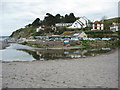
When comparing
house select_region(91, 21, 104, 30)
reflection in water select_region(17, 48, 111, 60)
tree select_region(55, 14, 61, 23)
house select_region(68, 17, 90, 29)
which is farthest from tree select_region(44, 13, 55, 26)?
reflection in water select_region(17, 48, 111, 60)

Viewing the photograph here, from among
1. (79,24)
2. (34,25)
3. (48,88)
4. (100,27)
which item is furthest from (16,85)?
(34,25)

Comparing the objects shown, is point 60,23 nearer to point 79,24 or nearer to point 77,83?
point 79,24

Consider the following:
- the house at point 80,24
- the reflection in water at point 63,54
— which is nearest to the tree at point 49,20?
the house at point 80,24

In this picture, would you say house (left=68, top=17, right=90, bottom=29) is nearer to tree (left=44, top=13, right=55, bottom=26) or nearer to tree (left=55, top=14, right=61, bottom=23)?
tree (left=55, top=14, right=61, bottom=23)

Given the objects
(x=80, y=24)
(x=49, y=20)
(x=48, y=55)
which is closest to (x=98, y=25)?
(x=80, y=24)

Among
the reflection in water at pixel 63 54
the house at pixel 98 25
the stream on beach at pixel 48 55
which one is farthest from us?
the house at pixel 98 25

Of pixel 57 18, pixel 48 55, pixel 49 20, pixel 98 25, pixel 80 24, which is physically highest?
pixel 57 18

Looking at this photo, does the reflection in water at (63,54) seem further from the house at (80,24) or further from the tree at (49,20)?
the tree at (49,20)

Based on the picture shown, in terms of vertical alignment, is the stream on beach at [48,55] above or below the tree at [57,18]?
below

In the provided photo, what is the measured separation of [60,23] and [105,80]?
87.9 metres

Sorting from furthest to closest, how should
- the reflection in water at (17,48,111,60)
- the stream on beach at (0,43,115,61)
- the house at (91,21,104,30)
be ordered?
1. the house at (91,21,104,30)
2. the reflection in water at (17,48,111,60)
3. the stream on beach at (0,43,115,61)

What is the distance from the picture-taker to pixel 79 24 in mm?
76000

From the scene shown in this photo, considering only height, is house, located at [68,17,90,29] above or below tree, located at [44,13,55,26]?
below

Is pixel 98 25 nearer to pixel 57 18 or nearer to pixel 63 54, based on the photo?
pixel 57 18
